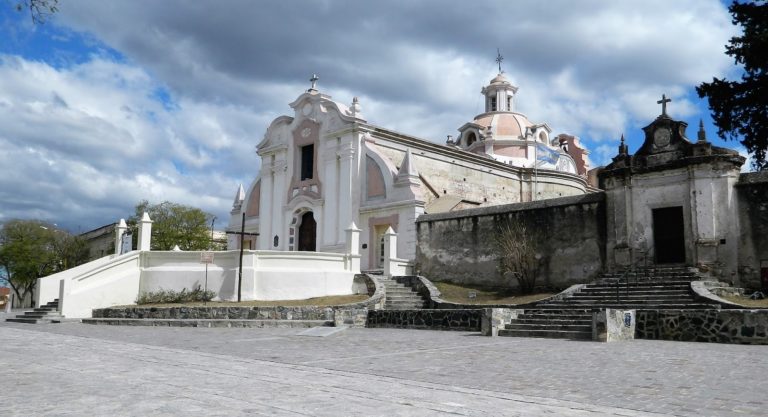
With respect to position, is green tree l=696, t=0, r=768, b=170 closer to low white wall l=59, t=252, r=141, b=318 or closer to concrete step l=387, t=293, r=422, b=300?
concrete step l=387, t=293, r=422, b=300

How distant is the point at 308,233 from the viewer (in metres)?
34.1

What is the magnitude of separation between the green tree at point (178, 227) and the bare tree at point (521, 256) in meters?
24.3

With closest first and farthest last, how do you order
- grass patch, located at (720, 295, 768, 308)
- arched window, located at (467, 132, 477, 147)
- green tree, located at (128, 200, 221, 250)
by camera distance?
grass patch, located at (720, 295, 768, 308) < green tree, located at (128, 200, 221, 250) < arched window, located at (467, 132, 477, 147)

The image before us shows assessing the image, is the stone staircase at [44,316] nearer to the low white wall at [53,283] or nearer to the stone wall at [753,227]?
the low white wall at [53,283]

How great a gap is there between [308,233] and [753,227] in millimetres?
21147

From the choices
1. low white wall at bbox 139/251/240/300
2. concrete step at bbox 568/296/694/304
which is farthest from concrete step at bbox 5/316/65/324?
concrete step at bbox 568/296/694/304

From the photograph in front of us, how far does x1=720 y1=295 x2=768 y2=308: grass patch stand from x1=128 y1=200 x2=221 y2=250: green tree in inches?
1273

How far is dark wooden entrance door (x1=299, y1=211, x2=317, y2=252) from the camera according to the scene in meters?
33.6

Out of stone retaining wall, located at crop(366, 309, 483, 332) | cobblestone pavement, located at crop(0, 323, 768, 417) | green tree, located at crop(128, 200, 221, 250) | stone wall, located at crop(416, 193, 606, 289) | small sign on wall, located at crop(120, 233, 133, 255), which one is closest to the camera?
cobblestone pavement, located at crop(0, 323, 768, 417)

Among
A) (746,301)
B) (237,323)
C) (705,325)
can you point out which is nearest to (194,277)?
(237,323)

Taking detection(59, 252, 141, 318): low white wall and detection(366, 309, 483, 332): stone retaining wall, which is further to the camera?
detection(59, 252, 141, 318): low white wall

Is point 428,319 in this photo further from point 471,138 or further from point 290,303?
point 471,138

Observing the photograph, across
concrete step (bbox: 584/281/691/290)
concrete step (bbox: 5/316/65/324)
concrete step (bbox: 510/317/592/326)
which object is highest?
concrete step (bbox: 584/281/691/290)

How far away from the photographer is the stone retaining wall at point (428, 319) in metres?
17.8
